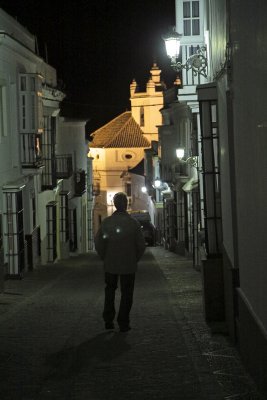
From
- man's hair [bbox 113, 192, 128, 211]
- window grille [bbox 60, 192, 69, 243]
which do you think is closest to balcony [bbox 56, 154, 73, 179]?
window grille [bbox 60, 192, 69, 243]

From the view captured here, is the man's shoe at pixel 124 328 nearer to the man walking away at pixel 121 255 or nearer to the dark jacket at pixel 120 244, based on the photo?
the man walking away at pixel 121 255

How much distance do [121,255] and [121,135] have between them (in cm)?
7926

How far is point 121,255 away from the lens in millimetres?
11289

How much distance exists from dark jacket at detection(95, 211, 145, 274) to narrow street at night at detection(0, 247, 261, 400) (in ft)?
2.91

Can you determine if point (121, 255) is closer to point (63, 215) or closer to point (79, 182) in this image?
point (63, 215)

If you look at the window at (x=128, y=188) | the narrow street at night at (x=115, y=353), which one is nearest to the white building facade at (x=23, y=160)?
the narrow street at night at (x=115, y=353)

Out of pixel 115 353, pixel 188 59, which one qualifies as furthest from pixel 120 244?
pixel 188 59

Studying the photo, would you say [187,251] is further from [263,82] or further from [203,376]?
[263,82]

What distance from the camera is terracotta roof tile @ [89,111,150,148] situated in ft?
294

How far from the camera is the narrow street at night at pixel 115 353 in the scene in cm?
776

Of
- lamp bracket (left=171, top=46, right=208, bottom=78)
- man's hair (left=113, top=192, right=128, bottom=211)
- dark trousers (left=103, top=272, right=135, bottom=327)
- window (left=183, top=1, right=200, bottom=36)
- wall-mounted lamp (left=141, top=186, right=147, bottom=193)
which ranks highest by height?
window (left=183, top=1, right=200, bottom=36)

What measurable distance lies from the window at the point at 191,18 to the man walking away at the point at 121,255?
13129 millimetres

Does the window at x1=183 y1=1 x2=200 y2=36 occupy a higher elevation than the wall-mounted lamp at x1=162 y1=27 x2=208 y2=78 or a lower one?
higher

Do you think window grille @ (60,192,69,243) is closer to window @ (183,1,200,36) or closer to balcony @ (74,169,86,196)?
balcony @ (74,169,86,196)
